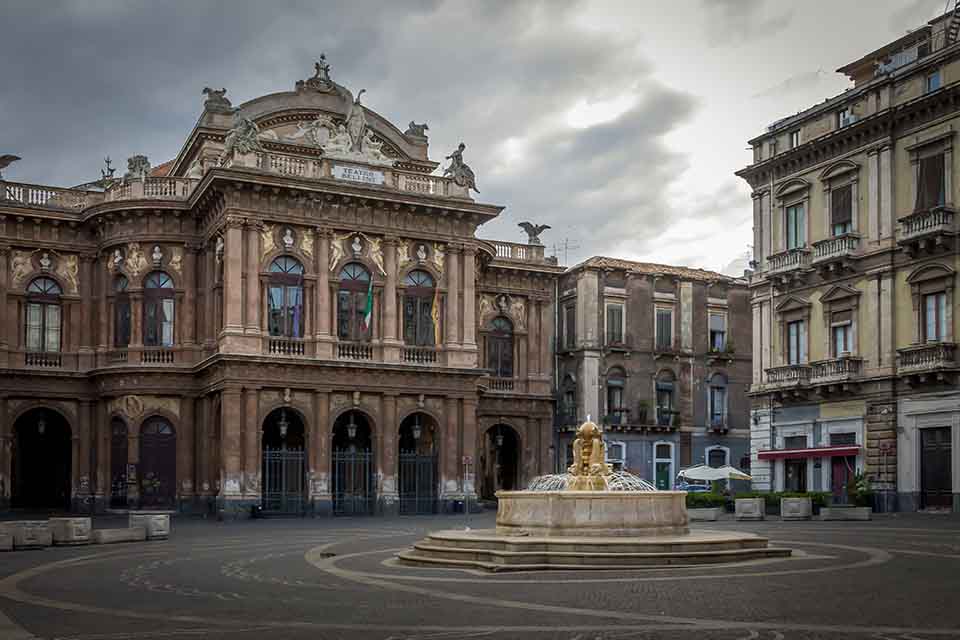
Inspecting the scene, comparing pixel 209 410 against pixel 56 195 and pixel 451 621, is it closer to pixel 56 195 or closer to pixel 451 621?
pixel 56 195

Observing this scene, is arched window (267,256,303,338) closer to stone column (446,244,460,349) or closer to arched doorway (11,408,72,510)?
stone column (446,244,460,349)

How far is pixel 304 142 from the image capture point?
164ft

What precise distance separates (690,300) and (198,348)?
2768cm

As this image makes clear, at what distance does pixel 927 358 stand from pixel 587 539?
73.3 ft

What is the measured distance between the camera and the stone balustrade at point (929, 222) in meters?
38.9

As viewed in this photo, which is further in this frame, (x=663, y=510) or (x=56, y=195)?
(x=56, y=195)

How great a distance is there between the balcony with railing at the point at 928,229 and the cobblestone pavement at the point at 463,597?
15671 millimetres

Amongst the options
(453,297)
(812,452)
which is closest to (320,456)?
(453,297)

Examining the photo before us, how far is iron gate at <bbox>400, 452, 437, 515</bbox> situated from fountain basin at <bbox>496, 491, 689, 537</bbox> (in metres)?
25.4

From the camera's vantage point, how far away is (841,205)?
144 feet

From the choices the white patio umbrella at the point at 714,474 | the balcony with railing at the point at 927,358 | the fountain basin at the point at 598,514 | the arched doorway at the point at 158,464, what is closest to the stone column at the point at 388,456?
the arched doorway at the point at 158,464

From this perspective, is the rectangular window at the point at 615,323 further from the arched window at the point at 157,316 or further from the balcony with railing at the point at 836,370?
the arched window at the point at 157,316

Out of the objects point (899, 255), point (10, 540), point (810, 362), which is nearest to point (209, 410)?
point (10, 540)

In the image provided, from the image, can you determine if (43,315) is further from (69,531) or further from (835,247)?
(835,247)
